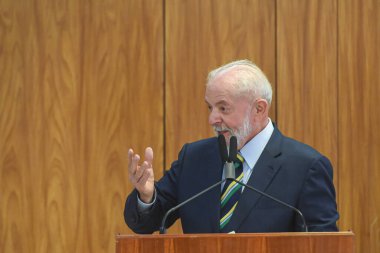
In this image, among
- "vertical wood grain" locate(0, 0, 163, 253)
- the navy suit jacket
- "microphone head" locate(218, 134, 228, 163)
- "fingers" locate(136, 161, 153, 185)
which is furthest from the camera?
"vertical wood grain" locate(0, 0, 163, 253)

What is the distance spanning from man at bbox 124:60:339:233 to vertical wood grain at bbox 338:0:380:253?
46.8 inches

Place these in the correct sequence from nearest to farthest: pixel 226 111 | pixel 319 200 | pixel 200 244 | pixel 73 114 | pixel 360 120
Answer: pixel 200 244, pixel 319 200, pixel 226 111, pixel 73 114, pixel 360 120

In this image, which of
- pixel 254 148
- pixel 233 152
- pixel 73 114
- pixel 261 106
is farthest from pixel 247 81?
pixel 73 114

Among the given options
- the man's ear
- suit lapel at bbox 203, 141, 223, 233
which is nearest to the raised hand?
suit lapel at bbox 203, 141, 223, 233

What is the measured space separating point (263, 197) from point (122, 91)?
134cm

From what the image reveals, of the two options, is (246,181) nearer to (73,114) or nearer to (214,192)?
(214,192)

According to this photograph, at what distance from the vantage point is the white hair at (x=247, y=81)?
2.37 metres

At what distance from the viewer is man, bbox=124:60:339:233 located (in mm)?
2252

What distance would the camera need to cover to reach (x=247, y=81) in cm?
238

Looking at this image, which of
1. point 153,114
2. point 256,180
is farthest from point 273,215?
point 153,114

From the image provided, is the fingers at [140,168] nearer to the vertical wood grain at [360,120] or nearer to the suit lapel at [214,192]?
the suit lapel at [214,192]

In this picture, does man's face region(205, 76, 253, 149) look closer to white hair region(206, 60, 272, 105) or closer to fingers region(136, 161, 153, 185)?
white hair region(206, 60, 272, 105)

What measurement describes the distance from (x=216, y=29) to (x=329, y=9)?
53 centimetres

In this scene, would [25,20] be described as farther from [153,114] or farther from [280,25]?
[280,25]
